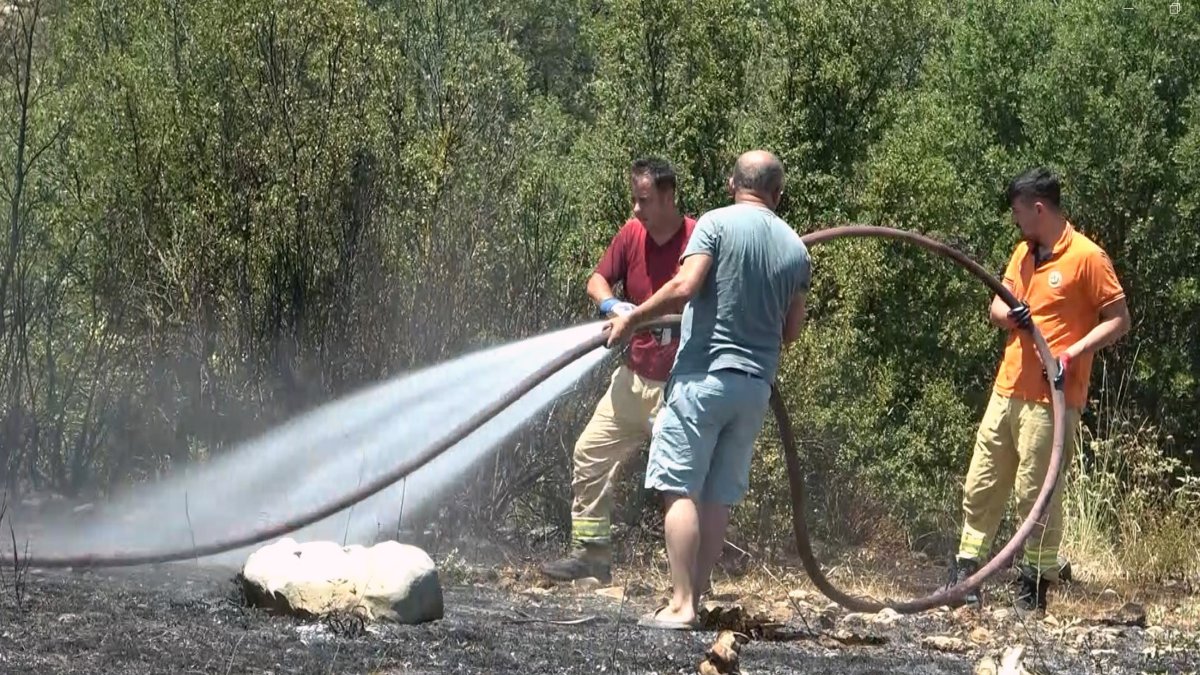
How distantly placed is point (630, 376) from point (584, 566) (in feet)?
2.68

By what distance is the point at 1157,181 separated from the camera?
14.8m

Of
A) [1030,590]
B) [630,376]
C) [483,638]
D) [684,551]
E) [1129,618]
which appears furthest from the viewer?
[630,376]

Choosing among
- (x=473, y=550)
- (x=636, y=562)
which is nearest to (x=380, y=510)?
(x=473, y=550)

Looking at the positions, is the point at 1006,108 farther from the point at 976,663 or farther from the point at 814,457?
the point at 976,663

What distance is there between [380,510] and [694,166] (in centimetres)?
411

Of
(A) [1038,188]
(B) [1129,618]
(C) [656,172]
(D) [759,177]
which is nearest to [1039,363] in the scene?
(A) [1038,188]

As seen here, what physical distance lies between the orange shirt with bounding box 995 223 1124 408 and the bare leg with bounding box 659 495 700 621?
6.67 ft

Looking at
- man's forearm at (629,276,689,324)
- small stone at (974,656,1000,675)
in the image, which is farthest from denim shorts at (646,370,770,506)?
small stone at (974,656,1000,675)

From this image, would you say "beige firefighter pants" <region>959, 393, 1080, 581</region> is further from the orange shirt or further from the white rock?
the white rock

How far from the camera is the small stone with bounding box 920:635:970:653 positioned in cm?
581

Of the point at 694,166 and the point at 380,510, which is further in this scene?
the point at 694,166

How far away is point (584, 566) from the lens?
7203mm

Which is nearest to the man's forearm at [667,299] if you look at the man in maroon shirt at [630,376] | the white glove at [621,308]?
the white glove at [621,308]

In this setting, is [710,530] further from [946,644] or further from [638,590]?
[638,590]
